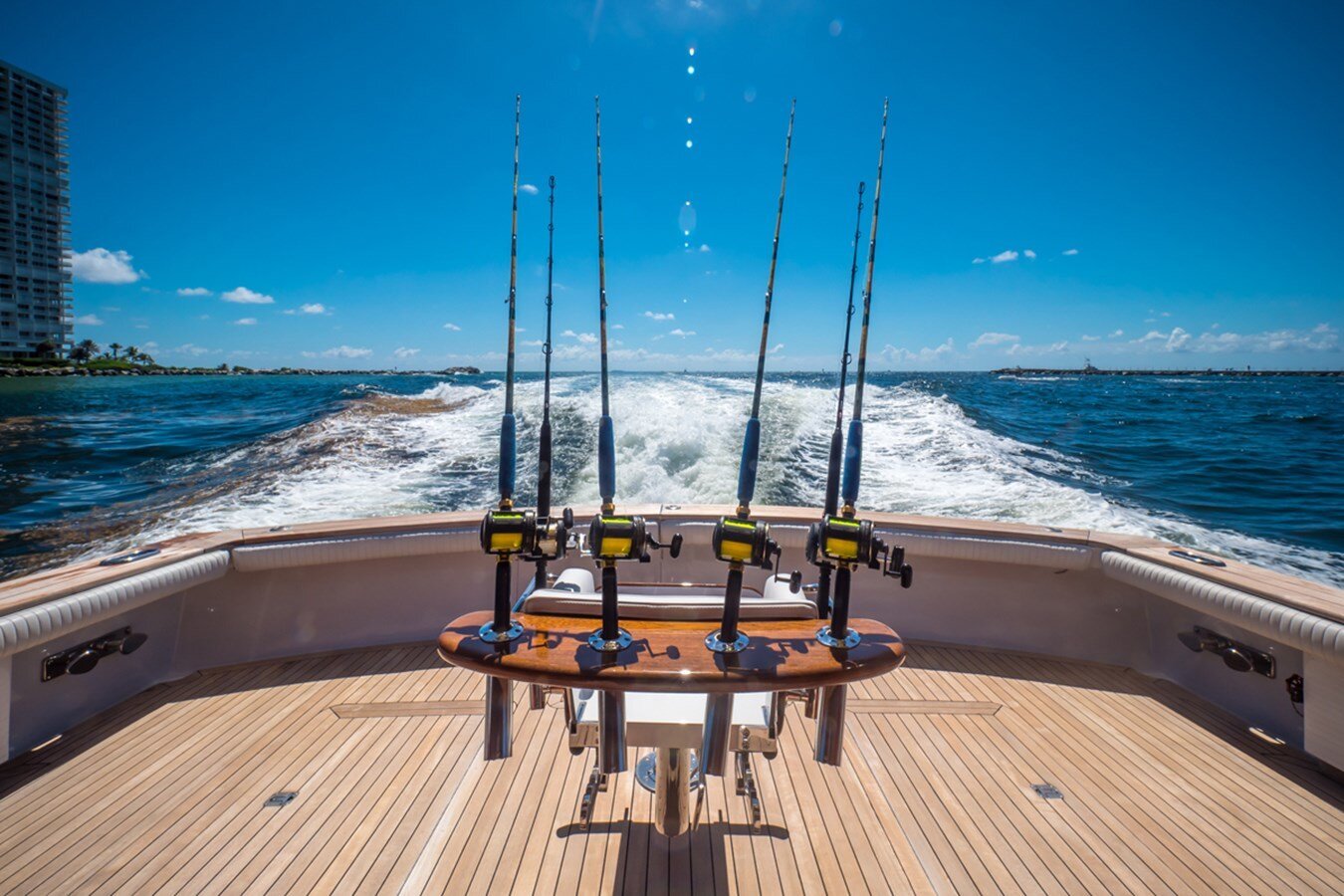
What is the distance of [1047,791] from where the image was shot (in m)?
2.19

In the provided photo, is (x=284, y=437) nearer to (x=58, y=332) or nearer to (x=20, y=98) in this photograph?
(x=20, y=98)

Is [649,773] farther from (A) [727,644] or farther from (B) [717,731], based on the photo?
(A) [727,644]

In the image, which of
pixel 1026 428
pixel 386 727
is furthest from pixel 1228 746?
pixel 1026 428

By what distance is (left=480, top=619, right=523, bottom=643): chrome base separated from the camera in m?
1.44

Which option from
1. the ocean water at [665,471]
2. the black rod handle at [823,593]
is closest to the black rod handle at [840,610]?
the black rod handle at [823,593]

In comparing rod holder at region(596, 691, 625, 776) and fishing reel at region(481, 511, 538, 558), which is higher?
fishing reel at region(481, 511, 538, 558)

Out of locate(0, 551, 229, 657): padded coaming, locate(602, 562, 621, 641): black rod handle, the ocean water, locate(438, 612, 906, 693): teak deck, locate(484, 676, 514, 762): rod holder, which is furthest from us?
the ocean water

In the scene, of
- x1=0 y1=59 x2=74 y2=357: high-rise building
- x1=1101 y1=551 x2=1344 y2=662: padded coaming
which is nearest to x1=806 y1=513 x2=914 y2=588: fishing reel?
x1=1101 y1=551 x2=1344 y2=662: padded coaming

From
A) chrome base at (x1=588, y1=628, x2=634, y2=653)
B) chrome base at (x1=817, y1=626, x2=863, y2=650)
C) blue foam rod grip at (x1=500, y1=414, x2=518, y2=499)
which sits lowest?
chrome base at (x1=588, y1=628, x2=634, y2=653)

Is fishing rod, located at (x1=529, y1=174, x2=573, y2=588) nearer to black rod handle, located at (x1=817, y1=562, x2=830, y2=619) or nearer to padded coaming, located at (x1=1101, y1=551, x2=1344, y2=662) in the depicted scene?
black rod handle, located at (x1=817, y1=562, x2=830, y2=619)

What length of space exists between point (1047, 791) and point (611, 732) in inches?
73.0

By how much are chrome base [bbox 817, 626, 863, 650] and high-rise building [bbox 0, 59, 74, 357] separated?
197 feet

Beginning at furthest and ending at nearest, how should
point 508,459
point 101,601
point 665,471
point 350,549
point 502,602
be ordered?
point 665,471
point 350,549
point 101,601
point 508,459
point 502,602

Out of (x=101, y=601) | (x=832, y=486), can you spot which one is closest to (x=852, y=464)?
(x=832, y=486)
